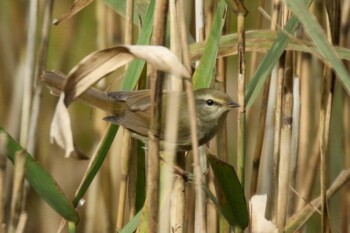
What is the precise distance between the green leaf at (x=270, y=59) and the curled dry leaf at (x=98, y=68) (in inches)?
15.5

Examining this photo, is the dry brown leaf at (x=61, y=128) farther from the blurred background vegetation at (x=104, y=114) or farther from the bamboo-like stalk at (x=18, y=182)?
the blurred background vegetation at (x=104, y=114)

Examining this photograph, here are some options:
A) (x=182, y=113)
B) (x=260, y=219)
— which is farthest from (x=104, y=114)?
(x=260, y=219)

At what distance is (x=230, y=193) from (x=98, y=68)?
1.19 feet

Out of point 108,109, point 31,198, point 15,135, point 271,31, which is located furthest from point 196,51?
point 31,198

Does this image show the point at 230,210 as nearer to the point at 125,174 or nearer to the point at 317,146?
the point at 125,174

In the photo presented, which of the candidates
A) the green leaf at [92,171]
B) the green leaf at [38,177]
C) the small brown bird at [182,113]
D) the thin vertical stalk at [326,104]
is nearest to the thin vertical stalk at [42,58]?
the small brown bird at [182,113]

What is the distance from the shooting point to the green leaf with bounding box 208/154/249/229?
129 centimetres

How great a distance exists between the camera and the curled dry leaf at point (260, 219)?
1382 millimetres

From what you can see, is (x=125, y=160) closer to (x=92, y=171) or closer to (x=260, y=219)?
(x=92, y=171)

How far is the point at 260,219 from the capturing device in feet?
4.55

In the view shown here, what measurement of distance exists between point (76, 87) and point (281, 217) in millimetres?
746

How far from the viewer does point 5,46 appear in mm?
2150

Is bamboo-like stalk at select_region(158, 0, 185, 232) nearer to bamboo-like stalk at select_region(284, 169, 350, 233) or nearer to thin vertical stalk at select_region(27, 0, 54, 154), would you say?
bamboo-like stalk at select_region(284, 169, 350, 233)

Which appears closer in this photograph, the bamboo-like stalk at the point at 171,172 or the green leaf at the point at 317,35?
the bamboo-like stalk at the point at 171,172
